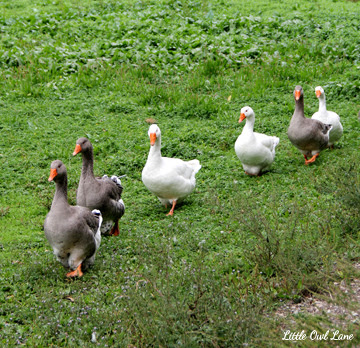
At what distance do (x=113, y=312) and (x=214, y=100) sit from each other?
7112mm

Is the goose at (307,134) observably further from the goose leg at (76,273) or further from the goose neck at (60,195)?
the goose leg at (76,273)

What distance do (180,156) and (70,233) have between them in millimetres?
→ 3769

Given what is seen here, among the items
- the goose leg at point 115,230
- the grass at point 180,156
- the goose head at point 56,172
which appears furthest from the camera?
the goose leg at point 115,230

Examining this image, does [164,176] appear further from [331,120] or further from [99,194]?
[331,120]

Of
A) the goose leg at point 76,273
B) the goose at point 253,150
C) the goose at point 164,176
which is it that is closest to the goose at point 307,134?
the goose at point 253,150

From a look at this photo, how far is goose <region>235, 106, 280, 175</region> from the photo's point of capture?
814 cm

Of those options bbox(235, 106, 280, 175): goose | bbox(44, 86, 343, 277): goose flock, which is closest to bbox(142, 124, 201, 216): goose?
bbox(44, 86, 343, 277): goose flock

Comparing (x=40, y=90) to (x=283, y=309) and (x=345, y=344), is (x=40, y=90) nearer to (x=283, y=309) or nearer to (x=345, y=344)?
(x=283, y=309)

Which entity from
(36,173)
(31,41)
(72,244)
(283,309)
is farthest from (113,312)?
(31,41)

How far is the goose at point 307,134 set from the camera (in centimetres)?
843

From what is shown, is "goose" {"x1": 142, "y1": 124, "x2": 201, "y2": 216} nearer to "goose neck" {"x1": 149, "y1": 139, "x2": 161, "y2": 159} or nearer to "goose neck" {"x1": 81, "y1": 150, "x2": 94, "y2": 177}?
"goose neck" {"x1": 149, "y1": 139, "x2": 161, "y2": 159}

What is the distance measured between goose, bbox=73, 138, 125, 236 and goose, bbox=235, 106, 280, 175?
217cm

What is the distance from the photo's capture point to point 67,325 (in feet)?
16.3

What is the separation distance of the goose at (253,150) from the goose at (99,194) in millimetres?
2167
